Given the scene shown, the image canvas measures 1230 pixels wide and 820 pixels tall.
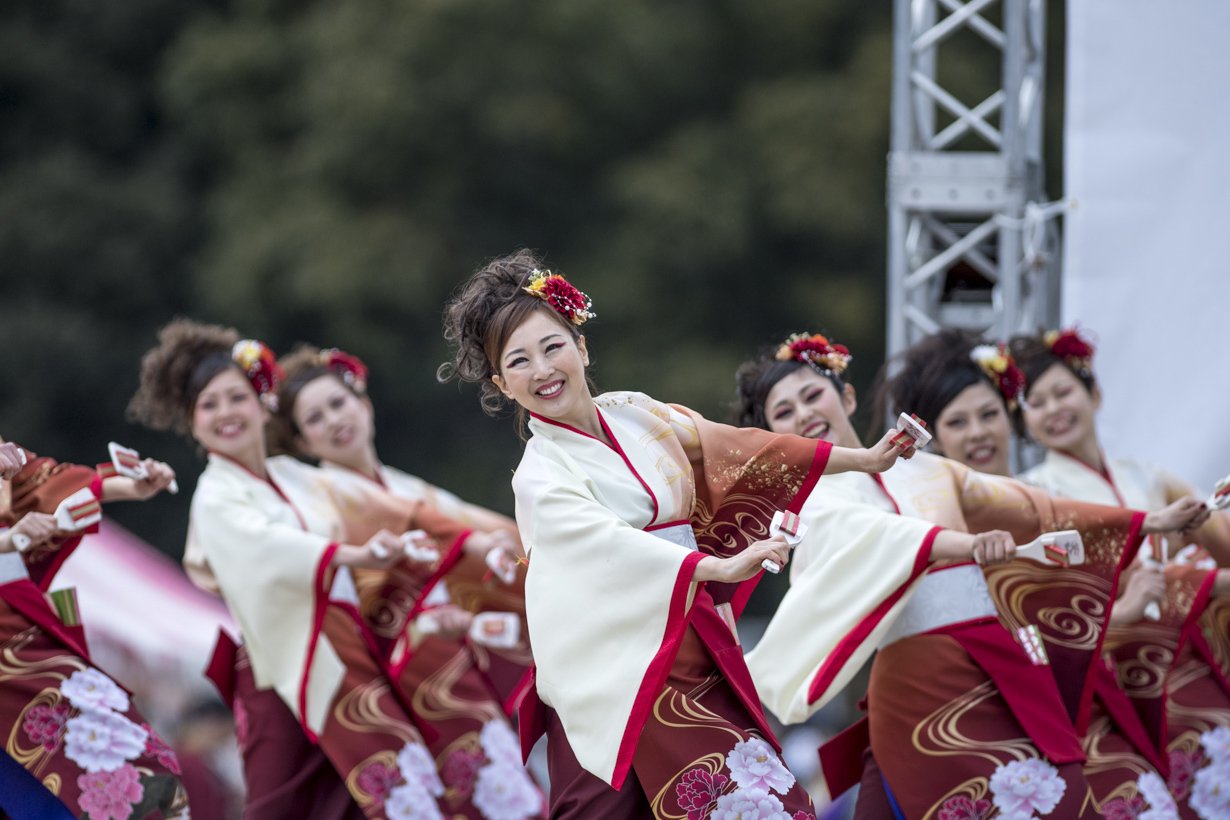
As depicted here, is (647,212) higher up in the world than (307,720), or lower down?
higher up

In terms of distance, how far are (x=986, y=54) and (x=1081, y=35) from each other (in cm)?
590

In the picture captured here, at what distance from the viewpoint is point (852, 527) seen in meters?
3.33

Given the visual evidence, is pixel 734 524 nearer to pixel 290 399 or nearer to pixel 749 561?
pixel 749 561

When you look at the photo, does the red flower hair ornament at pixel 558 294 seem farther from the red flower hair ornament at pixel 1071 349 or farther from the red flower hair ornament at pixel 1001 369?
the red flower hair ornament at pixel 1071 349

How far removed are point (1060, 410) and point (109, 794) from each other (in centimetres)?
279

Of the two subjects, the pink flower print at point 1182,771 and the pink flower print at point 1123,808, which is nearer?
the pink flower print at point 1123,808

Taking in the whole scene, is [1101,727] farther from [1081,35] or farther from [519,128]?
[519,128]

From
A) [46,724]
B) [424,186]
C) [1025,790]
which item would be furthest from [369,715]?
[424,186]

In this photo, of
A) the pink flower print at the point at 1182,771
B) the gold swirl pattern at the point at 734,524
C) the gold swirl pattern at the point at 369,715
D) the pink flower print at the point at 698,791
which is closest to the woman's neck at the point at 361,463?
the gold swirl pattern at the point at 369,715

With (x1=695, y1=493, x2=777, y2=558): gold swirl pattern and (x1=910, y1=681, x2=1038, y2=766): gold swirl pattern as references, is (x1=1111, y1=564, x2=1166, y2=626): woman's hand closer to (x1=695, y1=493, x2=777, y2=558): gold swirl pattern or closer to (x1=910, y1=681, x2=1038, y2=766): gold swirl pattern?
(x1=910, y1=681, x2=1038, y2=766): gold swirl pattern

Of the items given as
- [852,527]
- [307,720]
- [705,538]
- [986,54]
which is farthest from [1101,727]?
[986,54]

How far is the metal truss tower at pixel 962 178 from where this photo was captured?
15.0ft

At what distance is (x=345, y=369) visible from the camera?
4891 millimetres

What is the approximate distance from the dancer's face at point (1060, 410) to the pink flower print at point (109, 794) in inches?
104
